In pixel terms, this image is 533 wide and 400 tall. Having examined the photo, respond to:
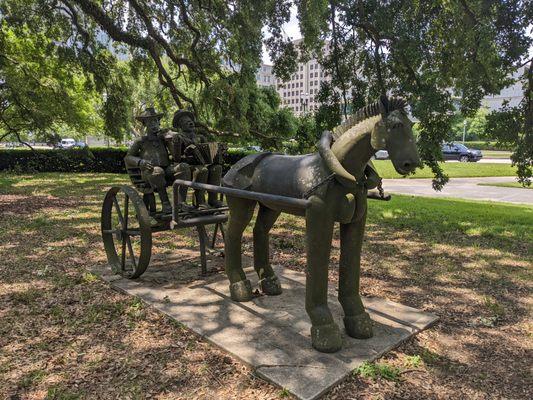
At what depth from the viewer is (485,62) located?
7.00 metres

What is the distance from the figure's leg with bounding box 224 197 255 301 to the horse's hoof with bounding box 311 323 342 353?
3.86 ft

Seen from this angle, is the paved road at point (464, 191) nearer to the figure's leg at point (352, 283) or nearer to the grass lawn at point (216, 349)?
the grass lawn at point (216, 349)

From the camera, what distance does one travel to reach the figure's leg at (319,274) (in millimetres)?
3381

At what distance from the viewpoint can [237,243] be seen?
4512mm

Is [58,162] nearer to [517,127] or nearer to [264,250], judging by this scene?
[264,250]

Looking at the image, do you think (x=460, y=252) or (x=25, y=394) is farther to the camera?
(x=460, y=252)

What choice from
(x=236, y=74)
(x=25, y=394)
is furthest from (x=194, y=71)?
(x=25, y=394)

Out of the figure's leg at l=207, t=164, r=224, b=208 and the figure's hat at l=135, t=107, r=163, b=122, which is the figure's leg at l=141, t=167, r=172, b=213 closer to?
the figure's leg at l=207, t=164, r=224, b=208

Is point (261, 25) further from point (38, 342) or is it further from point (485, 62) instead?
point (38, 342)

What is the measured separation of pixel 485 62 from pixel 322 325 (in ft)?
18.5

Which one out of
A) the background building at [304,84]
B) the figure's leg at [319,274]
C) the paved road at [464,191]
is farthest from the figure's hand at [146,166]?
the paved road at [464,191]

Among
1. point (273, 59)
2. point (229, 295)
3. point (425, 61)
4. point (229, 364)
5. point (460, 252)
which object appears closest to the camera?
point (229, 364)

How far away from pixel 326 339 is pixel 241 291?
128 cm

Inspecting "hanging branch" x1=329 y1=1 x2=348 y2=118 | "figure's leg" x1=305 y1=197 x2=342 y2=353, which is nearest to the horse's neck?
"figure's leg" x1=305 y1=197 x2=342 y2=353
